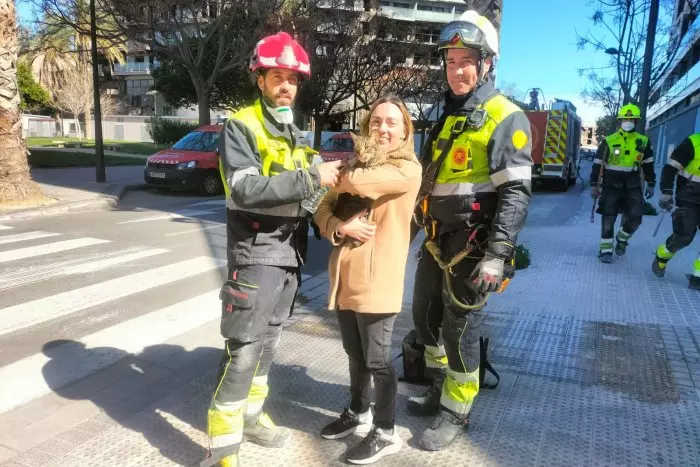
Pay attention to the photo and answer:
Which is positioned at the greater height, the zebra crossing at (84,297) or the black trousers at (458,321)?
the black trousers at (458,321)

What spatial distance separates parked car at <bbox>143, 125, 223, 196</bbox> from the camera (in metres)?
14.0

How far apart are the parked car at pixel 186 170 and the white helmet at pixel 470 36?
11959mm

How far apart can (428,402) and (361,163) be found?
5.13 ft

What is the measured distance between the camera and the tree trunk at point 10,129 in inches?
403

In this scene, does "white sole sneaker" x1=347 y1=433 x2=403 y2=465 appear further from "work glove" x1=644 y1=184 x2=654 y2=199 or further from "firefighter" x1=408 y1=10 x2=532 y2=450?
"work glove" x1=644 y1=184 x2=654 y2=199

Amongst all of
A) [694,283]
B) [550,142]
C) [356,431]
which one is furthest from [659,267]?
[550,142]

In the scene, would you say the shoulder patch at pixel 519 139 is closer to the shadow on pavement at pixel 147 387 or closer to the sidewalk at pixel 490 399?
the sidewalk at pixel 490 399

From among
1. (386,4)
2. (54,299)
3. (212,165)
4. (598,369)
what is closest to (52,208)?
(212,165)

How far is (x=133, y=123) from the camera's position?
52.0 m

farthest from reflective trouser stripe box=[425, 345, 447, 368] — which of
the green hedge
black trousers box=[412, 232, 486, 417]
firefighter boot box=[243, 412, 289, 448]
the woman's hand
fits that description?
the green hedge

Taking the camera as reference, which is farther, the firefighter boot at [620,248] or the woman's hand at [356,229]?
the firefighter boot at [620,248]

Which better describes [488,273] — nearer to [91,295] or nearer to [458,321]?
[458,321]

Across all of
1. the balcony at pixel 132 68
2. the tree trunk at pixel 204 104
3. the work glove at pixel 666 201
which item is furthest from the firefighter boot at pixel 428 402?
the balcony at pixel 132 68

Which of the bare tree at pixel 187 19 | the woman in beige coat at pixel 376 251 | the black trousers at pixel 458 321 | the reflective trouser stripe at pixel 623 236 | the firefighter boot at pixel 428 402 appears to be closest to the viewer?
the woman in beige coat at pixel 376 251
